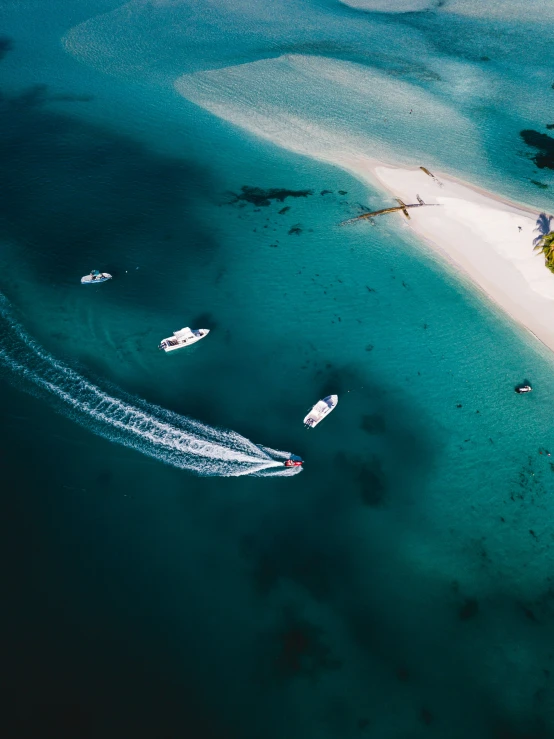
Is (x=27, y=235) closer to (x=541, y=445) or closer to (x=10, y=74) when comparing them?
(x=10, y=74)

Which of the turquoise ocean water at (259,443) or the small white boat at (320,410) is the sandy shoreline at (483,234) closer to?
the turquoise ocean water at (259,443)

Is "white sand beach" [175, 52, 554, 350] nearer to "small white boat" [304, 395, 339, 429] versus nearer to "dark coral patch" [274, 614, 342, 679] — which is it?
"small white boat" [304, 395, 339, 429]

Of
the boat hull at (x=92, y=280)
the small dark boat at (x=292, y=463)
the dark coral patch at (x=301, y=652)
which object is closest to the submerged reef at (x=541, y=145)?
the small dark boat at (x=292, y=463)

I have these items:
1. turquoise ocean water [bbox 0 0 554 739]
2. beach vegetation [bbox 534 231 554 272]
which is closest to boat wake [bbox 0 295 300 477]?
turquoise ocean water [bbox 0 0 554 739]

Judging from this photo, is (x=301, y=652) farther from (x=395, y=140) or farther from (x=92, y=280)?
(x=395, y=140)

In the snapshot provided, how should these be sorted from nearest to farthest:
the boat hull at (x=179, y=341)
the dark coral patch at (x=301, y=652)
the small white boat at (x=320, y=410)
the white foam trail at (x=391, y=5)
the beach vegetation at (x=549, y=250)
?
1. the dark coral patch at (x=301, y=652)
2. the small white boat at (x=320, y=410)
3. the boat hull at (x=179, y=341)
4. the beach vegetation at (x=549, y=250)
5. the white foam trail at (x=391, y=5)
